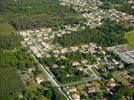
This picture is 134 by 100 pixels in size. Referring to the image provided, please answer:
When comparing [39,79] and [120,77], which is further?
[120,77]

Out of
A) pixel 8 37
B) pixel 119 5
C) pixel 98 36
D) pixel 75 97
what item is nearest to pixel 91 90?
pixel 75 97

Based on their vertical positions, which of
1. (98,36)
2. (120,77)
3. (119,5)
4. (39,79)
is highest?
(98,36)

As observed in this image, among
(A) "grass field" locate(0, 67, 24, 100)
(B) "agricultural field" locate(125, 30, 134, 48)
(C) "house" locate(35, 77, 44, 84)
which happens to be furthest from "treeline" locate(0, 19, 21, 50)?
(B) "agricultural field" locate(125, 30, 134, 48)

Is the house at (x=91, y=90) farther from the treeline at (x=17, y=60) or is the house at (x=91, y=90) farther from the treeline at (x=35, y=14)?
the treeline at (x=35, y=14)

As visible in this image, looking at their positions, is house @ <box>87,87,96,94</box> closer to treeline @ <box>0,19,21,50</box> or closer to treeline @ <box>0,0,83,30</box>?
treeline @ <box>0,19,21,50</box>

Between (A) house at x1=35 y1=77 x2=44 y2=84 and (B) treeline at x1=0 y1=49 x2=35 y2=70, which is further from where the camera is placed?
(B) treeline at x1=0 y1=49 x2=35 y2=70

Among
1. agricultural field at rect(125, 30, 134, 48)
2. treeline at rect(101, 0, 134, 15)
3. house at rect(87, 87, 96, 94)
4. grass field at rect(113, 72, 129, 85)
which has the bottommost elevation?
grass field at rect(113, 72, 129, 85)

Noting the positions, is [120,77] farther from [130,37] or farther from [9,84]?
[130,37]

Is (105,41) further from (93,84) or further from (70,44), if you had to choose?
(93,84)
